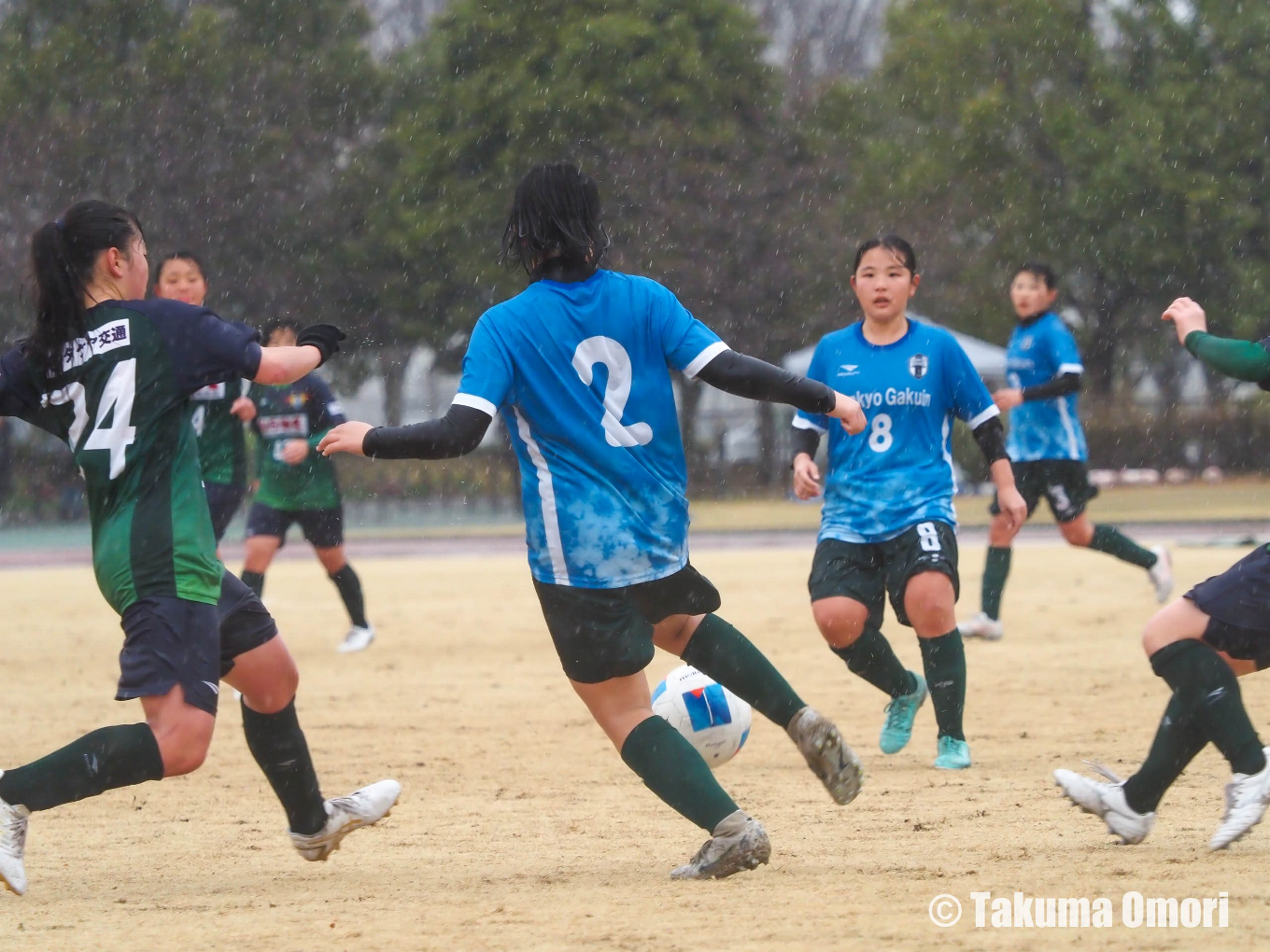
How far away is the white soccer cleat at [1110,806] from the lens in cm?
485

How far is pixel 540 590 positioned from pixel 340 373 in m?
35.0

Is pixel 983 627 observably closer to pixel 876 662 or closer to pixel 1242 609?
pixel 876 662

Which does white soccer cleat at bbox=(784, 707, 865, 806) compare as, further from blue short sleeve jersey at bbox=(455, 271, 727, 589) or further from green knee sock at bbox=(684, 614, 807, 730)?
blue short sleeve jersey at bbox=(455, 271, 727, 589)

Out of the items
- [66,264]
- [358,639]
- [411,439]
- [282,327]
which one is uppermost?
[282,327]

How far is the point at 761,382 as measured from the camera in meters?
4.56

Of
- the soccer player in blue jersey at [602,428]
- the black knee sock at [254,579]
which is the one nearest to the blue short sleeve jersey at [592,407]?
the soccer player in blue jersey at [602,428]

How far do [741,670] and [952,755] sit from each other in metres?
1.90

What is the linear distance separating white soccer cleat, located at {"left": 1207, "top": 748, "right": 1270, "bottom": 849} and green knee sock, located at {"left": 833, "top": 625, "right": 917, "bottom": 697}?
2.05 m

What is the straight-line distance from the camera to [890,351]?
22.1 feet

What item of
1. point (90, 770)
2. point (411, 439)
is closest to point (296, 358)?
point (411, 439)

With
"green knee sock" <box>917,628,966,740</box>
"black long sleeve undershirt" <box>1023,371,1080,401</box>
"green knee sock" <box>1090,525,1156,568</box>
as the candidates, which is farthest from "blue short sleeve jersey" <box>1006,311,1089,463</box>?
"green knee sock" <box>917,628,966,740</box>

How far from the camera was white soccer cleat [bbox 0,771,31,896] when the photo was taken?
4.54 metres

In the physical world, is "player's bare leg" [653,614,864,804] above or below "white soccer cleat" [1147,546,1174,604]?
above

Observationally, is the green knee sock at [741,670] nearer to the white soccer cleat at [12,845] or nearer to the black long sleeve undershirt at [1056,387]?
the white soccer cleat at [12,845]
